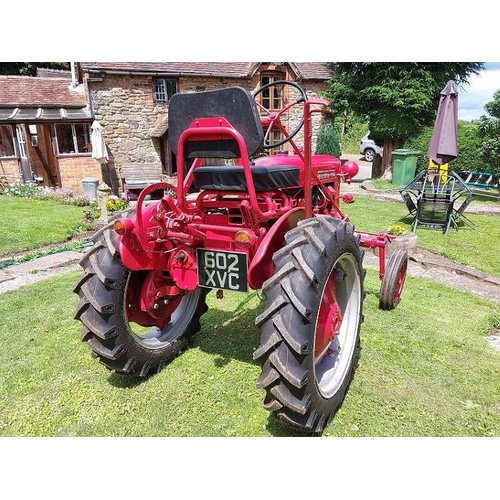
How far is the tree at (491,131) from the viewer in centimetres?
1121

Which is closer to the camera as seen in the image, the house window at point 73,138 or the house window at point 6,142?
the house window at point 73,138

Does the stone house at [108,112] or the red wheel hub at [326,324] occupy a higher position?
the stone house at [108,112]

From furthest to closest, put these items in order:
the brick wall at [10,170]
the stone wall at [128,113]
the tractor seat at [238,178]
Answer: the stone wall at [128,113] < the brick wall at [10,170] < the tractor seat at [238,178]

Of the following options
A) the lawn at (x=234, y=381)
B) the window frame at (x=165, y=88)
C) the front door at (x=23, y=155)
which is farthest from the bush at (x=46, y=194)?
the lawn at (x=234, y=381)

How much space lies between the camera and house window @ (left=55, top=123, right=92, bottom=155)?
1325 cm

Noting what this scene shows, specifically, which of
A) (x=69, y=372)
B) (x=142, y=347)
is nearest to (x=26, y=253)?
(x=69, y=372)

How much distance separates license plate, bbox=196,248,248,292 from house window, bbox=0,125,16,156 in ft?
45.5

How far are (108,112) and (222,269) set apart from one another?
42.2 ft

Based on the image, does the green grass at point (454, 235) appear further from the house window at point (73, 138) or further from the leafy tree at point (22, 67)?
the leafy tree at point (22, 67)

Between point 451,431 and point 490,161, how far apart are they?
1196cm

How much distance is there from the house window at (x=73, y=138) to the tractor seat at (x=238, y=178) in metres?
12.2

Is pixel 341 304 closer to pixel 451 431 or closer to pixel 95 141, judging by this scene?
pixel 451 431

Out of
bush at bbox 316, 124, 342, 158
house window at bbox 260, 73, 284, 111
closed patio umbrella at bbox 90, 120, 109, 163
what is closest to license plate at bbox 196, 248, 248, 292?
closed patio umbrella at bbox 90, 120, 109, 163

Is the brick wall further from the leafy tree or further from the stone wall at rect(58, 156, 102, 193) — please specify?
the leafy tree
